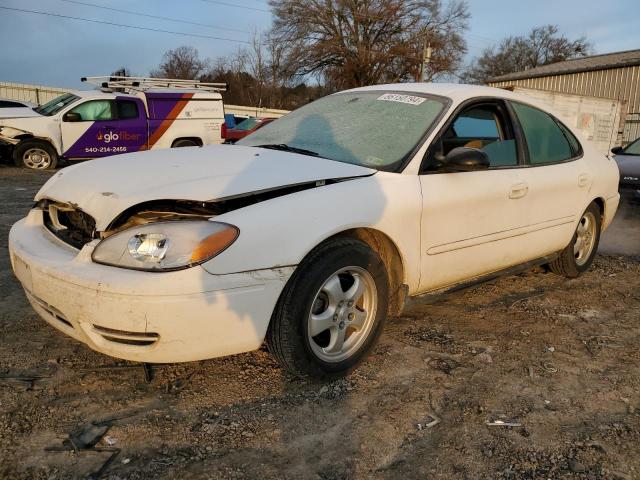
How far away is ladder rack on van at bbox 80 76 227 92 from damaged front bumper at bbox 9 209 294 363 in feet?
38.4

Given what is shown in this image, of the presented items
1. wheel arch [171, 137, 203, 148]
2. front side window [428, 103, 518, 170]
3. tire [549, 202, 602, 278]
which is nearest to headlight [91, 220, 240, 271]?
front side window [428, 103, 518, 170]

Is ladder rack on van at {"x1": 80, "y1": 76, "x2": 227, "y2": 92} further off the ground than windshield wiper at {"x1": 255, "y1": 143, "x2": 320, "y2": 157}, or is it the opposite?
ladder rack on van at {"x1": 80, "y1": 76, "x2": 227, "y2": 92}

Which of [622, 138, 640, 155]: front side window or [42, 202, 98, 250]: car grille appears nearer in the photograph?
[42, 202, 98, 250]: car grille

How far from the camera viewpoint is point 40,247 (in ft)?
8.55

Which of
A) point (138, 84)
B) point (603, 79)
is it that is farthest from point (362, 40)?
point (138, 84)

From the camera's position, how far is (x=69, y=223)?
283 cm

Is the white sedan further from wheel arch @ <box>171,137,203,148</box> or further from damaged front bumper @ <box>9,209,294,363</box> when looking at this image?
wheel arch @ <box>171,137,203,148</box>

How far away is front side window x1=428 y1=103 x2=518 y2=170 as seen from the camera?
11.0 ft

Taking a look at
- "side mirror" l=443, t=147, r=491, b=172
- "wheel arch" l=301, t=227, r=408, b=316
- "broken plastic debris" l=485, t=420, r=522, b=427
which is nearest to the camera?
"broken plastic debris" l=485, t=420, r=522, b=427

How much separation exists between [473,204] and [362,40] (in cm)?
3749

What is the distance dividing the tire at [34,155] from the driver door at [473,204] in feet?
36.1

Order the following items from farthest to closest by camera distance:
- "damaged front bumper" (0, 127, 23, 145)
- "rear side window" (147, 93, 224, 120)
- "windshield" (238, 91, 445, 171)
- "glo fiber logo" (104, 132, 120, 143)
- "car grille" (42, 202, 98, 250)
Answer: "rear side window" (147, 93, 224, 120) < "glo fiber logo" (104, 132, 120, 143) < "damaged front bumper" (0, 127, 23, 145) < "windshield" (238, 91, 445, 171) < "car grille" (42, 202, 98, 250)

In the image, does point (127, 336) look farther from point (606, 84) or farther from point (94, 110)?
point (606, 84)

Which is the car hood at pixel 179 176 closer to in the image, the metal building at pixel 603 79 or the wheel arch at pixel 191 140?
the wheel arch at pixel 191 140
